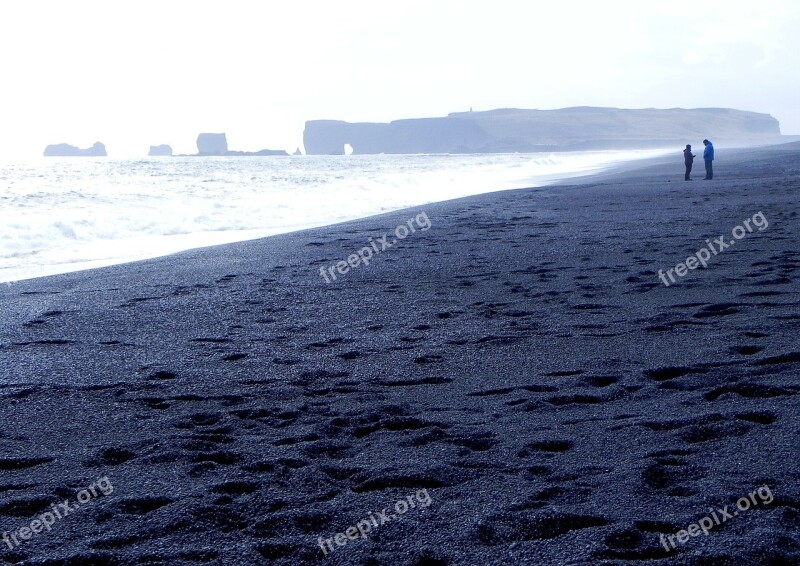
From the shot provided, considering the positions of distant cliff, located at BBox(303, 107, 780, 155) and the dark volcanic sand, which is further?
distant cliff, located at BBox(303, 107, 780, 155)

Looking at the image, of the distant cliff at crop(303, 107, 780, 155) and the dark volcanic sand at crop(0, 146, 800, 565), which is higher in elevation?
the distant cliff at crop(303, 107, 780, 155)

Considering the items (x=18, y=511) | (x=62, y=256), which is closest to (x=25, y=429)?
(x=18, y=511)

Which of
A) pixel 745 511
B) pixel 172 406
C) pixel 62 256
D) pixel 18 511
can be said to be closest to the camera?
pixel 745 511

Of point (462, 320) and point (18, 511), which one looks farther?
point (462, 320)

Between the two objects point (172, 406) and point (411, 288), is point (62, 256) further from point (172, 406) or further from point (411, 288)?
point (172, 406)
